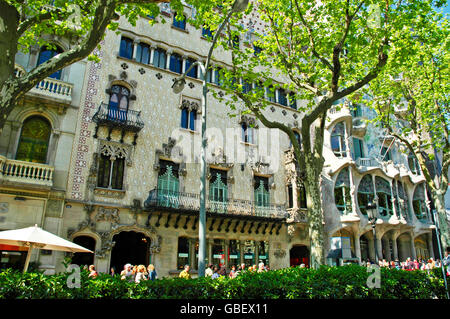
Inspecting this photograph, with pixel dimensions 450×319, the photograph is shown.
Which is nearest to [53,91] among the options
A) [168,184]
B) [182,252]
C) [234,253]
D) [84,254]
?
[168,184]

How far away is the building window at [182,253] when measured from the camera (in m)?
18.1

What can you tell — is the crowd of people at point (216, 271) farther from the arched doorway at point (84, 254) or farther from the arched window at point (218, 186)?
the arched doorway at point (84, 254)

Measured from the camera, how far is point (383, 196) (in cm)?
2600

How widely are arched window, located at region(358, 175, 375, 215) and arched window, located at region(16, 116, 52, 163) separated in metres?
21.9

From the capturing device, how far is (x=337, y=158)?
2503 cm

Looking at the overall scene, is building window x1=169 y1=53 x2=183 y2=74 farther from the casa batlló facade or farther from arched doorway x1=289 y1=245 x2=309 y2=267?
arched doorway x1=289 y1=245 x2=309 y2=267

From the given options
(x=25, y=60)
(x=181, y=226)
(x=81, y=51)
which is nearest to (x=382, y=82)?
(x=181, y=226)

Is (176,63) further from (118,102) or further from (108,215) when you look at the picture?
(108,215)

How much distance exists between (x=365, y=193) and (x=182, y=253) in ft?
50.8

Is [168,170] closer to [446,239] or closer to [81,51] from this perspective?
[81,51]

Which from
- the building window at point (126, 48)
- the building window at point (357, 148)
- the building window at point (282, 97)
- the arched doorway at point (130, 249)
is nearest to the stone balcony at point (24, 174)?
the arched doorway at point (130, 249)

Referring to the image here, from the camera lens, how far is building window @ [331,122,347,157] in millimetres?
25642

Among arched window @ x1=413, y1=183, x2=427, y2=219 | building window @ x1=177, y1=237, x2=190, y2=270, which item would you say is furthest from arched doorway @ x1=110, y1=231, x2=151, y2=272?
arched window @ x1=413, y1=183, x2=427, y2=219

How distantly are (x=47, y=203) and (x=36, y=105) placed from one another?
5027 millimetres
